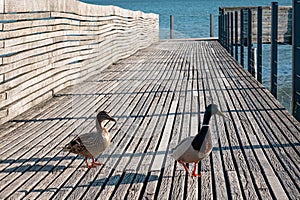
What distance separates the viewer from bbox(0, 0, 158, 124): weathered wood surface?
6.04m

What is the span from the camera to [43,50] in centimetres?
743

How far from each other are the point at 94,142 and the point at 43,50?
142 inches

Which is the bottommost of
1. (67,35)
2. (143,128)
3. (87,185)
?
(87,185)

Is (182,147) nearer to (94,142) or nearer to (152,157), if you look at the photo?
(152,157)

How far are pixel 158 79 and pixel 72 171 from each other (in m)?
1.84

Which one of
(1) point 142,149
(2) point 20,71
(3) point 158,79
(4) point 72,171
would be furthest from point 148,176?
(2) point 20,71

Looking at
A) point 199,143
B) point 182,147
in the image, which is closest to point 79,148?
point 182,147

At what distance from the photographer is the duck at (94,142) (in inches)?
160

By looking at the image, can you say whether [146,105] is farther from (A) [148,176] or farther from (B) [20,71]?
(B) [20,71]

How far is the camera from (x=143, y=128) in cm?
411

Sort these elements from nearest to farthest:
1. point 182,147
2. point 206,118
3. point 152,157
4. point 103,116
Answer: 1. point 206,118
2. point 182,147
3. point 103,116
4. point 152,157

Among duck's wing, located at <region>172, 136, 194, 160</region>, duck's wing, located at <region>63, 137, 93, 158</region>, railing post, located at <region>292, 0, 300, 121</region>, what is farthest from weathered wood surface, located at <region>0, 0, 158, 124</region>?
railing post, located at <region>292, 0, 300, 121</region>

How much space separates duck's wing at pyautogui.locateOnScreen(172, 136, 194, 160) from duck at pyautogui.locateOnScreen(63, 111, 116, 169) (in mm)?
503

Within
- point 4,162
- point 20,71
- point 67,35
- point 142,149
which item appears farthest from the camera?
point 67,35
